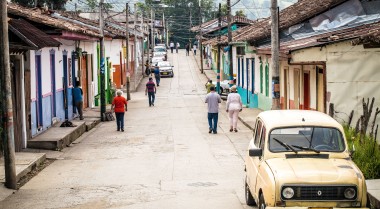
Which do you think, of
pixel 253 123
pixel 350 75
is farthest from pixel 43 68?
pixel 350 75

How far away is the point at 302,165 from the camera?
10.4 m

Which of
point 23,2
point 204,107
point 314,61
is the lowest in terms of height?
point 204,107

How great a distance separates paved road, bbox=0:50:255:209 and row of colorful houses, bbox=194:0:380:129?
2937mm

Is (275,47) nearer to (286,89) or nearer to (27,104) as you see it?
(27,104)

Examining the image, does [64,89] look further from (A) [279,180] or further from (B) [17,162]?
(A) [279,180]

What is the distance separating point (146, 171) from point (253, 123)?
1223 cm

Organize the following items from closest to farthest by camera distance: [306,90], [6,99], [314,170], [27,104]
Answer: [314,170]
[6,99]
[27,104]
[306,90]

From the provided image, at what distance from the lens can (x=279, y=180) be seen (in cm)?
1002

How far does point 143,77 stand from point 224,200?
56810mm

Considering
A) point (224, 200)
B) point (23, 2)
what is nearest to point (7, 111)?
point (224, 200)

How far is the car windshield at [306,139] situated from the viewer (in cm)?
Result: 1104

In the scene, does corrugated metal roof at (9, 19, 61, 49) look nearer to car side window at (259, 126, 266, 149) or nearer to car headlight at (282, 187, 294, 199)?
car side window at (259, 126, 266, 149)

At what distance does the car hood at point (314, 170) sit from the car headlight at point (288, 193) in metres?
0.11

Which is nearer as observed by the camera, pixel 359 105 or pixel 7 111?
pixel 7 111
